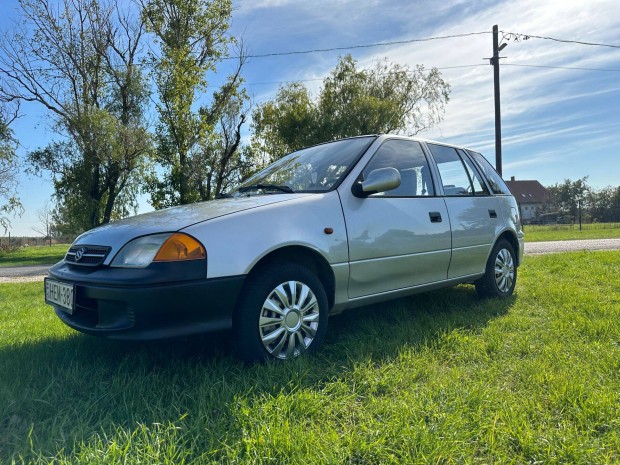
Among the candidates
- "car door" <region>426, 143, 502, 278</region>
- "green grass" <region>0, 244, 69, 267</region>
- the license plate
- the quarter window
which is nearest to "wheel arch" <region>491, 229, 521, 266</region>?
"car door" <region>426, 143, 502, 278</region>

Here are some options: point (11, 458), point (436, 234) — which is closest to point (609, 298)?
point (436, 234)

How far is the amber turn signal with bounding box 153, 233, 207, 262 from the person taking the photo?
7.53ft

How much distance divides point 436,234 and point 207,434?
8.34ft

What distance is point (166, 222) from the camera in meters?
2.56

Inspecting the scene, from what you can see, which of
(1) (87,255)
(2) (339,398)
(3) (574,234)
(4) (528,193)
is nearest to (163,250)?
(1) (87,255)

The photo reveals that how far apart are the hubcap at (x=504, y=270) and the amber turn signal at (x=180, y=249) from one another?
3.41 meters

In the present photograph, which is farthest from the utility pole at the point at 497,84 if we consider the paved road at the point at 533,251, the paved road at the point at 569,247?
the paved road at the point at 533,251

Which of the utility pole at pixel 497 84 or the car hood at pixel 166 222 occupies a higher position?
the utility pole at pixel 497 84

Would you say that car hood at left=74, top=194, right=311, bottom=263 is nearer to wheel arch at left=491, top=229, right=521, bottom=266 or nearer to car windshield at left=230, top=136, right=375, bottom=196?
car windshield at left=230, top=136, right=375, bottom=196

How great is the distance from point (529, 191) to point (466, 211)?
8393 cm

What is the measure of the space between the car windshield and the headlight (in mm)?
1045

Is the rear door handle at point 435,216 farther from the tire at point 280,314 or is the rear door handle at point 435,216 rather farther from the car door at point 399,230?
the tire at point 280,314

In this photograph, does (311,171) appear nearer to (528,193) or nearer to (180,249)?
(180,249)

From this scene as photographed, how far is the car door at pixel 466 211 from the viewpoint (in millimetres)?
3963
